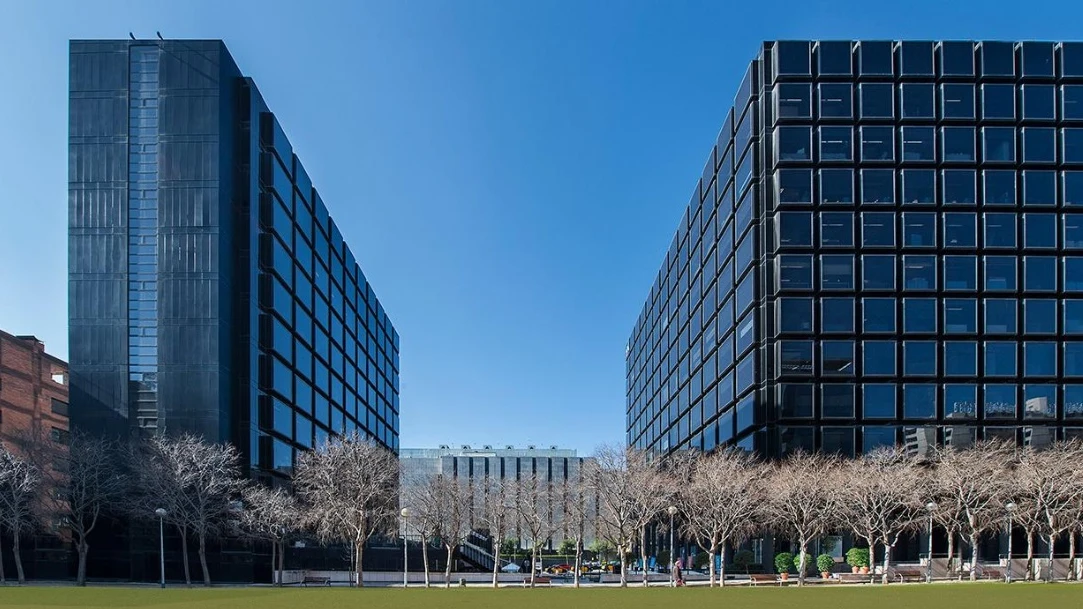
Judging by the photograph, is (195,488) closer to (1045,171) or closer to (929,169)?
(929,169)

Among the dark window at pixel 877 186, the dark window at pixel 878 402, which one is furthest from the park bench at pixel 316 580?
the dark window at pixel 877 186

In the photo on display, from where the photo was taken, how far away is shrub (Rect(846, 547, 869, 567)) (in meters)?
68.8

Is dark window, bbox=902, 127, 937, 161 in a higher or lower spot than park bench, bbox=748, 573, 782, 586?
higher

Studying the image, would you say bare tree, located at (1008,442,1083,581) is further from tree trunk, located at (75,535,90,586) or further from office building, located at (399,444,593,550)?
office building, located at (399,444,593,550)

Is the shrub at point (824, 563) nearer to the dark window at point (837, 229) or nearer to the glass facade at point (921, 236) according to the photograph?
the glass facade at point (921, 236)

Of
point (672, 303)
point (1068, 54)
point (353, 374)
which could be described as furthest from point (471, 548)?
point (1068, 54)

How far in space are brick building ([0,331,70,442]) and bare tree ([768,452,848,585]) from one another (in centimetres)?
5125

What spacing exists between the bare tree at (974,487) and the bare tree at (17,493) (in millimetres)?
54333

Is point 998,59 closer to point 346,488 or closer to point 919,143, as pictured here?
point 919,143

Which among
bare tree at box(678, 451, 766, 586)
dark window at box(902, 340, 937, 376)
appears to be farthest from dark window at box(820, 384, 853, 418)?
bare tree at box(678, 451, 766, 586)

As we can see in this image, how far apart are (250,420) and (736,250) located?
41.4 metres

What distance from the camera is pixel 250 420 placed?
222 ft

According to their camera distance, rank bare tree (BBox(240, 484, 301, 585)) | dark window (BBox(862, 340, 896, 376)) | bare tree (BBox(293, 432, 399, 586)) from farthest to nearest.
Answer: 1. dark window (BBox(862, 340, 896, 376))
2. bare tree (BBox(293, 432, 399, 586))
3. bare tree (BBox(240, 484, 301, 585))

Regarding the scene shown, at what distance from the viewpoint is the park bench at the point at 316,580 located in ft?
221
